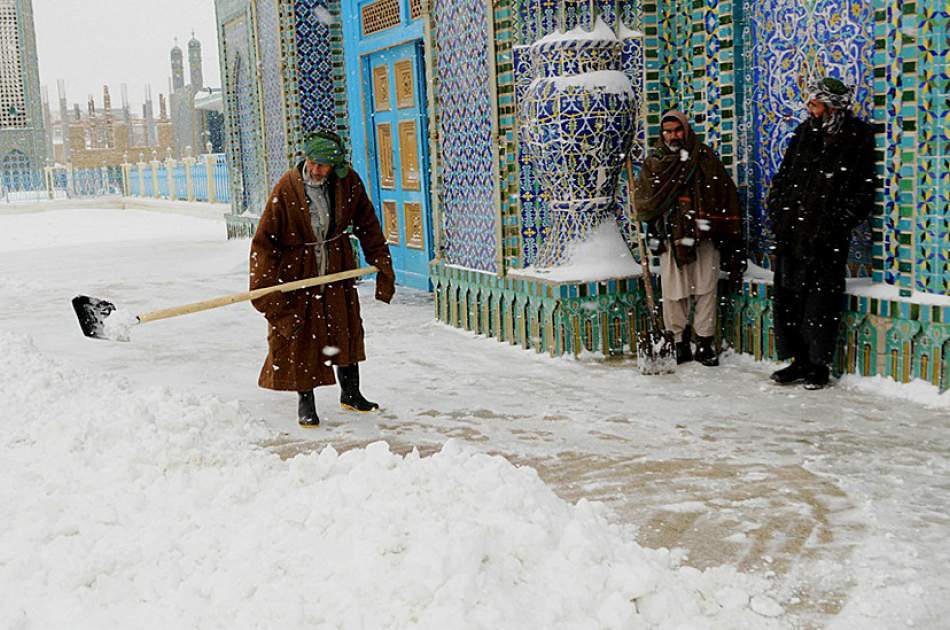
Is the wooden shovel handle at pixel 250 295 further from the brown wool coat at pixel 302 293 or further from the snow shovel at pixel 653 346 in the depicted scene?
the snow shovel at pixel 653 346

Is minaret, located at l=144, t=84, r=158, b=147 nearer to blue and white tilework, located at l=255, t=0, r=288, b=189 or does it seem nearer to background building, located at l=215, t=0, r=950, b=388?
blue and white tilework, located at l=255, t=0, r=288, b=189

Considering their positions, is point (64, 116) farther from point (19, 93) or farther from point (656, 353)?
point (656, 353)

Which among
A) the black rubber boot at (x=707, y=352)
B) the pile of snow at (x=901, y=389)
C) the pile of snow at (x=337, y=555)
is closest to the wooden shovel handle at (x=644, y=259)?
the black rubber boot at (x=707, y=352)

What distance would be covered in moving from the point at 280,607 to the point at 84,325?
7.69ft

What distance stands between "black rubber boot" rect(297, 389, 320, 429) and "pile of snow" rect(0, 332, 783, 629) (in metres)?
1.06

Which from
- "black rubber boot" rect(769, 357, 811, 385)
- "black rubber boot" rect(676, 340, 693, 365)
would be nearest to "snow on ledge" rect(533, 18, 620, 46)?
"black rubber boot" rect(676, 340, 693, 365)

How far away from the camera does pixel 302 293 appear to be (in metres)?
5.20

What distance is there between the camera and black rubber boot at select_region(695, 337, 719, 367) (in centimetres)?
609

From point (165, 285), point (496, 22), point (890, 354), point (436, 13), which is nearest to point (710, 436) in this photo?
point (890, 354)

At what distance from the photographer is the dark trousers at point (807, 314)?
17.5 feet

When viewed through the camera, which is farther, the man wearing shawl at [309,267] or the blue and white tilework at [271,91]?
the blue and white tilework at [271,91]

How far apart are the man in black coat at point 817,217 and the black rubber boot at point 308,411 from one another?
7.74ft

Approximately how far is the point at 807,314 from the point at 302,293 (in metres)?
2.51

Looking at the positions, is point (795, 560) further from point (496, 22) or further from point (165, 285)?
point (165, 285)
